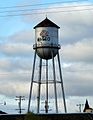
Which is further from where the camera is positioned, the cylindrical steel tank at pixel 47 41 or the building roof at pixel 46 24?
the building roof at pixel 46 24

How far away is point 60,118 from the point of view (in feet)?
257

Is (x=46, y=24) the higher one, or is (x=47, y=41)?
(x=46, y=24)

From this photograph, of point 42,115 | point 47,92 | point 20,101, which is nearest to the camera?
point 42,115

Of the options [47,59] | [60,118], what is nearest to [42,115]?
[60,118]

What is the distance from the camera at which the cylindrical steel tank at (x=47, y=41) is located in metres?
80.0

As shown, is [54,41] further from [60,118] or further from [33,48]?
[60,118]

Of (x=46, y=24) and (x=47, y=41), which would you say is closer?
(x=47, y=41)

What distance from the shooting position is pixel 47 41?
263ft

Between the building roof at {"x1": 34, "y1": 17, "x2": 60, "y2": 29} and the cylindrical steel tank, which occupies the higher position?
the building roof at {"x1": 34, "y1": 17, "x2": 60, "y2": 29}

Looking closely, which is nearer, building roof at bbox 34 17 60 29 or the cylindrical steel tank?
the cylindrical steel tank

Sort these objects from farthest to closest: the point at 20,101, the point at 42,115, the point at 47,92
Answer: the point at 20,101 → the point at 47,92 → the point at 42,115

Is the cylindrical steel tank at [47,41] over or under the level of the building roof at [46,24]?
under

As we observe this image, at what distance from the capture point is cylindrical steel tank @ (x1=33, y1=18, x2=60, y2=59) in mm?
80000

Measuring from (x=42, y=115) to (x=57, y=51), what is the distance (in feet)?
31.1
